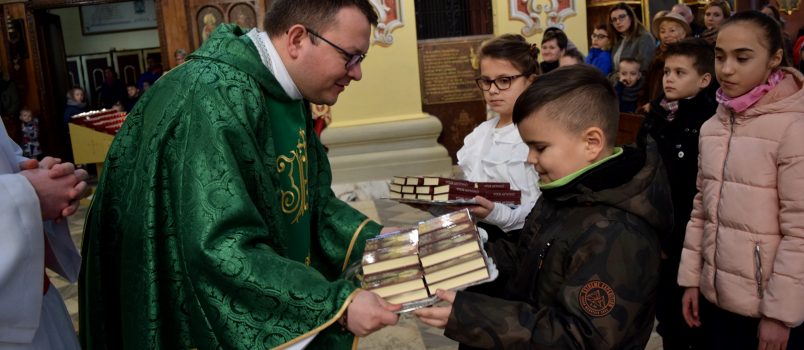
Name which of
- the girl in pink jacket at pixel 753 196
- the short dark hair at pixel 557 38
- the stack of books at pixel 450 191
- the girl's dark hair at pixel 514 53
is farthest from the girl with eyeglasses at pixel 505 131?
the short dark hair at pixel 557 38

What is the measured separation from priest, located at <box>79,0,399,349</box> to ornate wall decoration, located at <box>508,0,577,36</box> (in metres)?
7.03

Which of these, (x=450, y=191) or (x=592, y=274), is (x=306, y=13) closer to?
(x=450, y=191)

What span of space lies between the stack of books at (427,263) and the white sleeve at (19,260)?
2.39 feet

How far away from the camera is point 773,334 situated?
2.34m

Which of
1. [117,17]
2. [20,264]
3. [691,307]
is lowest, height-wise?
[691,307]

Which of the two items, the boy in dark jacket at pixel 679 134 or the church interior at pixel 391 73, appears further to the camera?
the church interior at pixel 391 73

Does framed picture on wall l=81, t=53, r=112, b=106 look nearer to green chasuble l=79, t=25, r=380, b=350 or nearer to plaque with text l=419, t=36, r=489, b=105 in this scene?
plaque with text l=419, t=36, r=489, b=105

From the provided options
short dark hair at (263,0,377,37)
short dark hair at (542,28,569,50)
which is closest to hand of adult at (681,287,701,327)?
short dark hair at (263,0,377,37)

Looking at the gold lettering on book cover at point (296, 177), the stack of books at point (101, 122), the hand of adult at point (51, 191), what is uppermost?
the hand of adult at point (51, 191)

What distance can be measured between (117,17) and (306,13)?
15.6 m

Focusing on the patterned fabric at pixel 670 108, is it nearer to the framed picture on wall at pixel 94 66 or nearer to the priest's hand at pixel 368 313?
the priest's hand at pixel 368 313

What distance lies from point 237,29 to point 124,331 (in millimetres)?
900

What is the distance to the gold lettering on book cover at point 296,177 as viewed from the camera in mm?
2209

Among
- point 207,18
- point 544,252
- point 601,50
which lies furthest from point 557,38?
point 207,18
